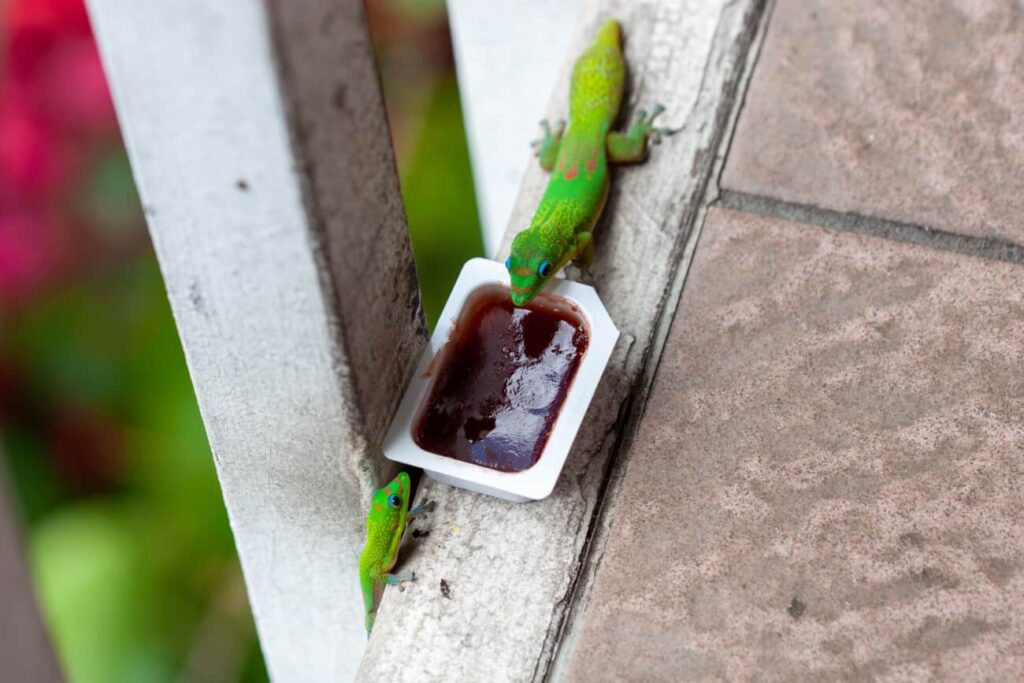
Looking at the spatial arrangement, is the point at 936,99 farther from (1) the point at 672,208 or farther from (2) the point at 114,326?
(2) the point at 114,326

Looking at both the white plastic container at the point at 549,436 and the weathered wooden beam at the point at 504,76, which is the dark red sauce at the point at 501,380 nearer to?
the white plastic container at the point at 549,436

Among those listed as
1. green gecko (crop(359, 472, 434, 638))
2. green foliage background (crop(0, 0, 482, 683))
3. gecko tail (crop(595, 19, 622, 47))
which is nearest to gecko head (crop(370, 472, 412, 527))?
green gecko (crop(359, 472, 434, 638))

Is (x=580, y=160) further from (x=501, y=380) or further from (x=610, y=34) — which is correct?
(x=501, y=380)

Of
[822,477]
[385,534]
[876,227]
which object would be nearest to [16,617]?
[385,534]

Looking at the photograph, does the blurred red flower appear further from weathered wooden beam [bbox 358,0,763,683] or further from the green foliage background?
weathered wooden beam [bbox 358,0,763,683]

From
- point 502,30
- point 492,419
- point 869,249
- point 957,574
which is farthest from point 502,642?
point 502,30
